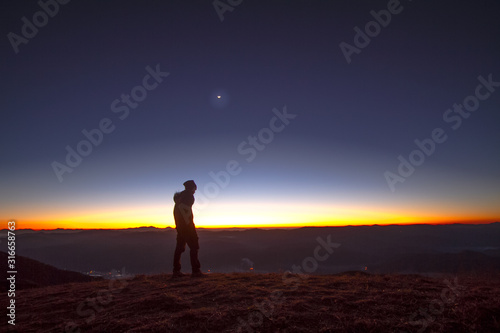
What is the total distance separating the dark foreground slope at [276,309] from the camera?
480cm

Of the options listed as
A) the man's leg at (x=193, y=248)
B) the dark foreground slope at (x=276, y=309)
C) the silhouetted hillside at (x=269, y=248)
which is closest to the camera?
the dark foreground slope at (x=276, y=309)

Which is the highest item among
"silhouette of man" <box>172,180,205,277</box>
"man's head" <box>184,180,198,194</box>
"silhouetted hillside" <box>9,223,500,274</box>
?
"man's head" <box>184,180,198,194</box>

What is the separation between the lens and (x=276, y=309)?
571 cm

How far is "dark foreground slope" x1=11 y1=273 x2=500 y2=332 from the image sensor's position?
480 centimetres

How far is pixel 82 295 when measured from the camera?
27.2ft

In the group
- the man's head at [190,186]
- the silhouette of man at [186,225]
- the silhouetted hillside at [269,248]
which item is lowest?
the silhouetted hillside at [269,248]

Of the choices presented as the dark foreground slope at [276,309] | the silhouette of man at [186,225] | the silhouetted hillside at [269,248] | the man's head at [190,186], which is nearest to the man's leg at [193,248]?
the silhouette of man at [186,225]

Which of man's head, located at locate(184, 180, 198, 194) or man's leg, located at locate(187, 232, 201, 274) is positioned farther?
man's head, located at locate(184, 180, 198, 194)

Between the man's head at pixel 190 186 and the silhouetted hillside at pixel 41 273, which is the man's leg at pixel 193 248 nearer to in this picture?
the man's head at pixel 190 186

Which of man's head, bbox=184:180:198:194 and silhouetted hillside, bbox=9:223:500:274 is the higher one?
man's head, bbox=184:180:198:194

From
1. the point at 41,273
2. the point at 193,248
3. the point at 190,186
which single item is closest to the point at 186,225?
the point at 193,248

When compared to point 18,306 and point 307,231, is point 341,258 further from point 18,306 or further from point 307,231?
point 18,306

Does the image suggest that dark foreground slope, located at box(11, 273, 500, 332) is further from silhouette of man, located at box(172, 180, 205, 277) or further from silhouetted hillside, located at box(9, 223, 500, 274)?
Answer: silhouetted hillside, located at box(9, 223, 500, 274)

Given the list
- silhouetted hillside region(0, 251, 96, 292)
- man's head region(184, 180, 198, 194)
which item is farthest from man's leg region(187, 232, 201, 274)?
silhouetted hillside region(0, 251, 96, 292)
